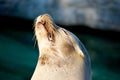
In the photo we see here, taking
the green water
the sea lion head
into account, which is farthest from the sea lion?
the green water

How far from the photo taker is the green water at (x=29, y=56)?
6844mm

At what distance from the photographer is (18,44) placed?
784cm

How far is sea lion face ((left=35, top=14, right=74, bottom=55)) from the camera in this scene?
99.0 inches

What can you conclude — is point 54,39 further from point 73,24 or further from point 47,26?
point 73,24

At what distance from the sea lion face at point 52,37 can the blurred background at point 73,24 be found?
4744mm

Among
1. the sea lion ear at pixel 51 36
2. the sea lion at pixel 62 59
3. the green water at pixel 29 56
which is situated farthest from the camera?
the green water at pixel 29 56

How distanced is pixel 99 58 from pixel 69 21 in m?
1.05

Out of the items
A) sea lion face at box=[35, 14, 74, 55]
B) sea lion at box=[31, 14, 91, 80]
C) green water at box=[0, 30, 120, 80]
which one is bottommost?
green water at box=[0, 30, 120, 80]

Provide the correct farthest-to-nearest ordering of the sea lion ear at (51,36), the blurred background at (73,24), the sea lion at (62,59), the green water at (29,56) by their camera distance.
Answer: the blurred background at (73,24), the green water at (29,56), the sea lion ear at (51,36), the sea lion at (62,59)

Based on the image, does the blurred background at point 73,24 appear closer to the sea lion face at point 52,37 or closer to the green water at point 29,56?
the green water at point 29,56

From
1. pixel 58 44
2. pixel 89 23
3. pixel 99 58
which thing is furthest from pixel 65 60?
pixel 89 23

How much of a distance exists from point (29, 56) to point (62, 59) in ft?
16.3

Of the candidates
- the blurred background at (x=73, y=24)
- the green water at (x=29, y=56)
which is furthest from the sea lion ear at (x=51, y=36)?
the blurred background at (x=73, y=24)

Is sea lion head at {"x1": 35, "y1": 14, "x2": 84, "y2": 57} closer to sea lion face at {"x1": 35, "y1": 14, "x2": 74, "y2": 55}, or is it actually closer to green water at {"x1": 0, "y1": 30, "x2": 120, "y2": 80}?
sea lion face at {"x1": 35, "y1": 14, "x2": 74, "y2": 55}
